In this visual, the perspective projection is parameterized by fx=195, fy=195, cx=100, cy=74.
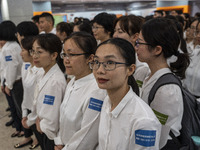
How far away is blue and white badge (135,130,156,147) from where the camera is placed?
988 mm

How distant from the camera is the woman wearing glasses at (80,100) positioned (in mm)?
1349

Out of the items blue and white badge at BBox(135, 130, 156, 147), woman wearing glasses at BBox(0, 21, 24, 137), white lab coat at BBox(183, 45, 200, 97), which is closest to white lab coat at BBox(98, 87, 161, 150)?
blue and white badge at BBox(135, 130, 156, 147)

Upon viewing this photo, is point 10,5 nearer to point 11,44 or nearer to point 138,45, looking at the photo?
point 11,44

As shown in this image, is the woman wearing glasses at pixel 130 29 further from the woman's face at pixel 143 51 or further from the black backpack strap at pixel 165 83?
the black backpack strap at pixel 165 83

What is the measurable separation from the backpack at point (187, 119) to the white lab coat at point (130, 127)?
26cm

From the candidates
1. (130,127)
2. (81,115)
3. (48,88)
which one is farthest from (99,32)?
(130,127)

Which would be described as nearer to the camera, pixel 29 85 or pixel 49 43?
pixel 49 43

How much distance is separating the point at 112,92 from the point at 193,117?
0.63 meters

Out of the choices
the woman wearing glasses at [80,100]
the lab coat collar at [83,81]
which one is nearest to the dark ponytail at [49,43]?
the woman wearing glasses at [80,100]

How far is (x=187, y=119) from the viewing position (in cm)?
134

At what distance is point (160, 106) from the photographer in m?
1.23

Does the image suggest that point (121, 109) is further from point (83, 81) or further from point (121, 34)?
point (121, 34)

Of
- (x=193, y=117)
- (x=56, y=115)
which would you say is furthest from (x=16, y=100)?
(x=193, y=117)

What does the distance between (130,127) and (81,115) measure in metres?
0.49
